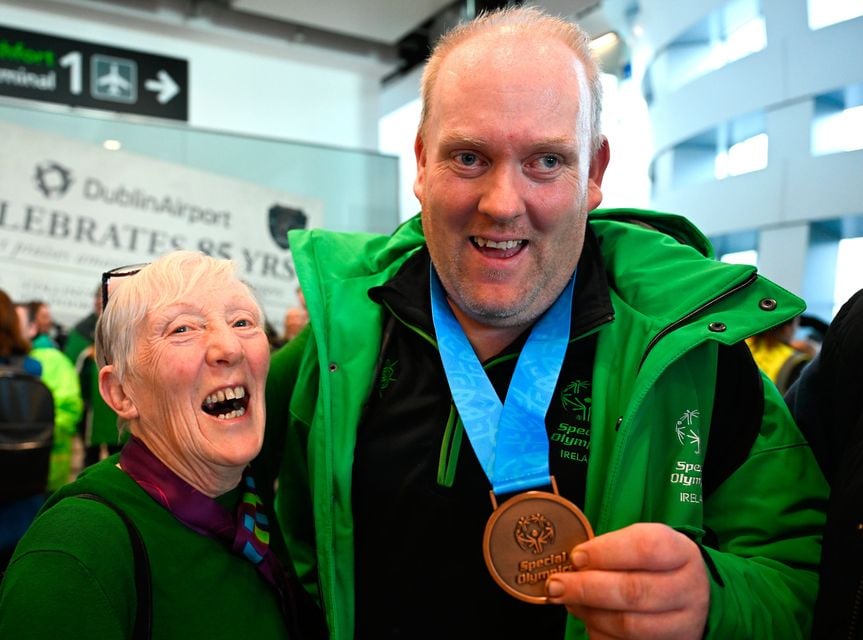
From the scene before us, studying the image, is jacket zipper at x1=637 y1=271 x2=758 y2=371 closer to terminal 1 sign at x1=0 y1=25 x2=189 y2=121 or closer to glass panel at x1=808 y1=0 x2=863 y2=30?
glass panel at x1=808 y1=0 x2=863 y2=30

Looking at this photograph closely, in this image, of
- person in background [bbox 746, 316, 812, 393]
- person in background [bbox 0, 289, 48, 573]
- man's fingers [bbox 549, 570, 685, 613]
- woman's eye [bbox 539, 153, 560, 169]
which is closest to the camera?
man's fingers [bbox 549, 570, 685, 613]

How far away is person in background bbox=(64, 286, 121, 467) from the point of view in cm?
546

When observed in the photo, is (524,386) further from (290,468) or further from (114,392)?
(114,392)

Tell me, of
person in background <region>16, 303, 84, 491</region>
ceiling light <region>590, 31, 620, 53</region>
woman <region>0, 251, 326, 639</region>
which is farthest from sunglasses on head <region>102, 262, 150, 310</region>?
person in background <region>16, 303, 84, 491</region>

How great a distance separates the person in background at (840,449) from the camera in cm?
121

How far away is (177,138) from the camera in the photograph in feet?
24.7

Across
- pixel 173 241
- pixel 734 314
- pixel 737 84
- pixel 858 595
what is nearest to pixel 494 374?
pixel 734 314

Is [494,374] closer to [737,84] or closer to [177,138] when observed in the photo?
[737,84]

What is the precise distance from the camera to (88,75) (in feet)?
27.9

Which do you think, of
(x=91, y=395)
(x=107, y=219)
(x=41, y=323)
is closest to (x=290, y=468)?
(x=91, y=395)

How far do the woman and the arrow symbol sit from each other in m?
7.95

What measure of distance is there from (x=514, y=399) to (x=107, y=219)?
6.28m

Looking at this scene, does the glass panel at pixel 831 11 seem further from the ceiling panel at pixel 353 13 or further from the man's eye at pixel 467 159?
the ceiling panel at pixel 353 13

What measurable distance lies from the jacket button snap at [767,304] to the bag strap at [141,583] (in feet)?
3.83
